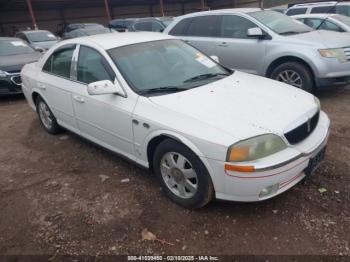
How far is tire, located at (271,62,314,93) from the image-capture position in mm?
5398

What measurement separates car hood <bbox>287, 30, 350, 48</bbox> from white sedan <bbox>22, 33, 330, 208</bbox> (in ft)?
7.90

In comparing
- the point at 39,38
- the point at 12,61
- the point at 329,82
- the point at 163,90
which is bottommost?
the point at 39,38

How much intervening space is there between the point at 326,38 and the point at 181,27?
298cm

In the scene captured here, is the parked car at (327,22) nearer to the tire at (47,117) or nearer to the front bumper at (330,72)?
the front bumper at (330,72)

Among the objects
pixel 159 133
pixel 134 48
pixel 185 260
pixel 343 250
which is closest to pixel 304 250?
pixel 343 250

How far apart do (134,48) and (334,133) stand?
115 inches

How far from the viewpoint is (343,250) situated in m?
2.44

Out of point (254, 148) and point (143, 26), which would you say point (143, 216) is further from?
point (143, 26)

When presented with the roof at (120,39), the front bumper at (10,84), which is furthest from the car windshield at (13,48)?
the roof at (120,39)

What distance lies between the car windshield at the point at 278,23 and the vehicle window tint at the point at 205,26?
0.75 m

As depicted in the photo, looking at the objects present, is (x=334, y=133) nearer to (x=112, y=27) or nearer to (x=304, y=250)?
(x=304, y=250)

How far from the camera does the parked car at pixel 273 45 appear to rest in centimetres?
529

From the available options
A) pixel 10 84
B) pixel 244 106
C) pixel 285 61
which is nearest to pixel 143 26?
pixel 10 84

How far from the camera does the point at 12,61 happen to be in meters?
7.80
